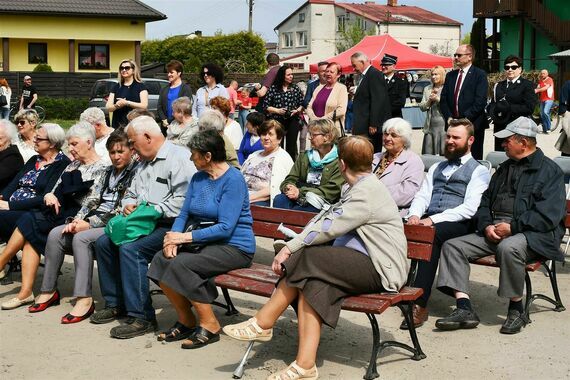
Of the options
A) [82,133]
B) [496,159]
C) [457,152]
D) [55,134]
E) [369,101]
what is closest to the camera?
[457,152]

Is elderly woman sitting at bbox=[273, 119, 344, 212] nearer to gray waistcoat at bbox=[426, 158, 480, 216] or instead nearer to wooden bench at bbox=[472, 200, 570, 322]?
gray waistcoat at bbox=[426, 158, 480, 216]

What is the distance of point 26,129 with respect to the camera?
9047mm

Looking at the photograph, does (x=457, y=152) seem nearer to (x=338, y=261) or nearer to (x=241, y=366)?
(x=338, y=261)

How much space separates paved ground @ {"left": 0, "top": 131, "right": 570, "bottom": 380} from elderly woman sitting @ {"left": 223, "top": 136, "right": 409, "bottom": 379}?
0.36m

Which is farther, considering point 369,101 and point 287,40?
point 287,40

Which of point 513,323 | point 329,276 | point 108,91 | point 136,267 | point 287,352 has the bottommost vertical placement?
point 287,352

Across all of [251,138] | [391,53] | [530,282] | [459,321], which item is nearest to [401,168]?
[530,282]

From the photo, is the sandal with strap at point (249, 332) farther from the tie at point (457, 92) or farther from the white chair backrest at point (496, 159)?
the tie at point (457, 92)

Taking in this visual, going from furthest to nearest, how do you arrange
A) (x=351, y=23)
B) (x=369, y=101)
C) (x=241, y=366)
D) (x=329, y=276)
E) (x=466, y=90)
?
(x=351, y=23), (x=369, y=101), (x=466, y=90), (x=241, y=366), (x=329, y=276)

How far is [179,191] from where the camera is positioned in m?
6.85

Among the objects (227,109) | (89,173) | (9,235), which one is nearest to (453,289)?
(89,173)

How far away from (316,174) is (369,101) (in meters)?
3.57

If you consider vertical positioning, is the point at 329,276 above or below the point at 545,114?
below

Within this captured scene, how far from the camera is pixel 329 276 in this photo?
5379 millimetres
